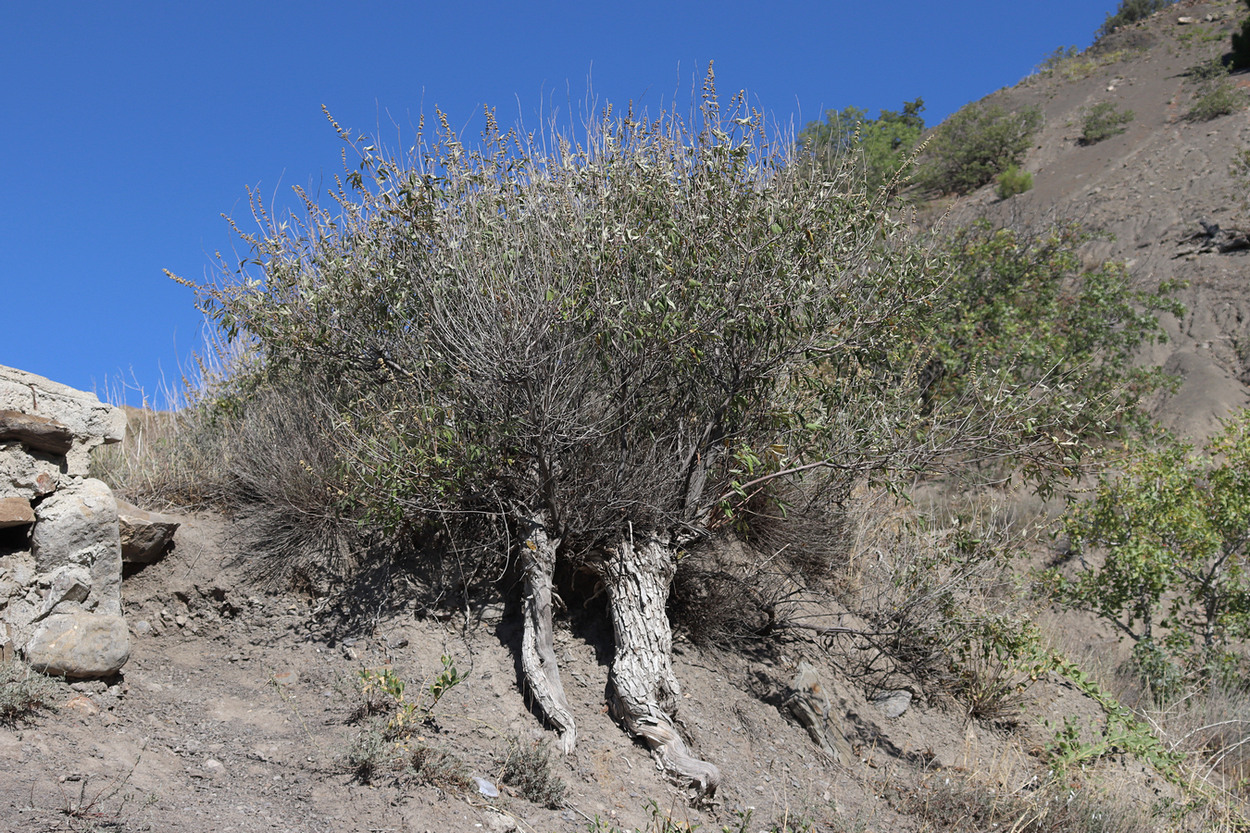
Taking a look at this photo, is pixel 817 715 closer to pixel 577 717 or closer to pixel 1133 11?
pixel 577 717

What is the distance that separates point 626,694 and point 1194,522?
5.87 meters

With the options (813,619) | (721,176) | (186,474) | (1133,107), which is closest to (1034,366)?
(813,619)

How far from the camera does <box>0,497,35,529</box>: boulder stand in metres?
4.57

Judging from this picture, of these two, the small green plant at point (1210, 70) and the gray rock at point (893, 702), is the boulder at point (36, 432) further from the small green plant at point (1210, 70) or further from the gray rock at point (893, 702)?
the small green plant at point (1210, 70)

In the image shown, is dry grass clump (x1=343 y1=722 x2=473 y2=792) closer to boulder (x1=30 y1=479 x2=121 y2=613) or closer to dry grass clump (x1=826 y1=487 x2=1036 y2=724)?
boulder (x1=30 y1=479 x2=121 y2=613)

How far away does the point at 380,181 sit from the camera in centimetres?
604

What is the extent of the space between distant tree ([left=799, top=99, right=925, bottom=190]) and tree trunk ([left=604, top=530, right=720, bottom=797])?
3108 mm

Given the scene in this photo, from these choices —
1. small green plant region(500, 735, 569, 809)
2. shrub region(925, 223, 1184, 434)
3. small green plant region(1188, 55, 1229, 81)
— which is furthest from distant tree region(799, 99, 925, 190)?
small green plant region(1188, 55, 1229, 81)

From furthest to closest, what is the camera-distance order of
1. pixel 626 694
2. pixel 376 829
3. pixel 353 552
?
1. pixel 353 552
2. pixel 626 694
3. pixel 376 829

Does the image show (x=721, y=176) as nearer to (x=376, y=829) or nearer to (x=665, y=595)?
(x=665, y=595)

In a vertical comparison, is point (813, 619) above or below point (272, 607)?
below

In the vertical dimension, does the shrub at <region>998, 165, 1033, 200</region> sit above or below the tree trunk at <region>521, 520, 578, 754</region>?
above

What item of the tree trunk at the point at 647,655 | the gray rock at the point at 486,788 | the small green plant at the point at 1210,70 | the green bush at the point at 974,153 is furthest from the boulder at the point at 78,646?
the small green plant at the point at 1210,70

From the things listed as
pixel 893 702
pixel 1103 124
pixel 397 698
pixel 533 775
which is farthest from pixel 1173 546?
pixel 1103 124
